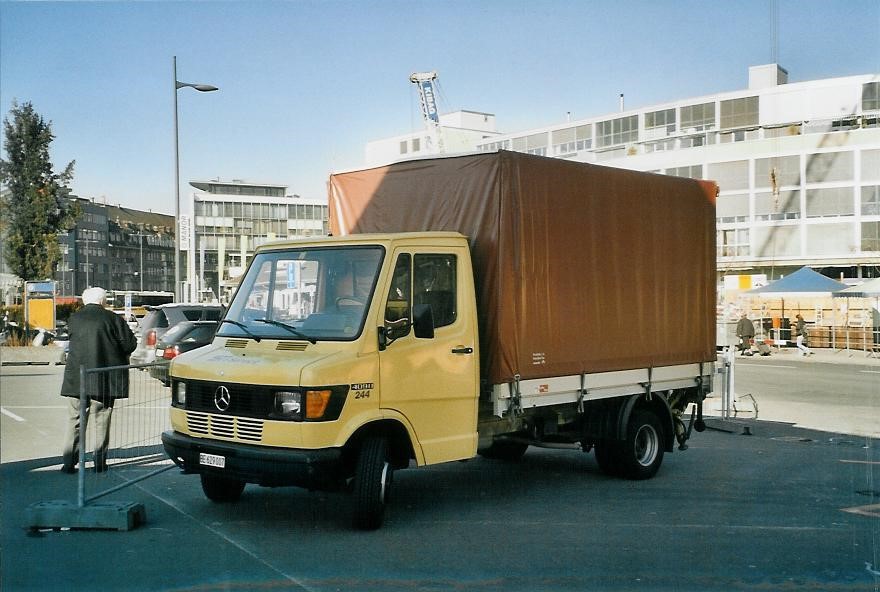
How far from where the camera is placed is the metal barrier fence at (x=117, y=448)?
24.3ft

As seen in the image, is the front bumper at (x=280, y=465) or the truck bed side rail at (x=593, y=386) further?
the truck bed side rail at (x=593, y=386)

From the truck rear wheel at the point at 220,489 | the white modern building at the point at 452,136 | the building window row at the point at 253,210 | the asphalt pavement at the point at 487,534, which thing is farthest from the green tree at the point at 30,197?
the building window row at the point at 253,210

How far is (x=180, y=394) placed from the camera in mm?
7781

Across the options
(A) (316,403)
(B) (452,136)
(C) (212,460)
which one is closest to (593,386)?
(A) (316,403)

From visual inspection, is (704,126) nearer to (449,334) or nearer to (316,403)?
(449,334)

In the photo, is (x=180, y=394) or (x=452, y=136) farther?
(x=452, y=136)

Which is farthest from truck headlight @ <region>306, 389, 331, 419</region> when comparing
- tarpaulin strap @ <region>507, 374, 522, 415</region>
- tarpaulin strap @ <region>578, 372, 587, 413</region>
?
tarpaulin strap @ <region>578, 372, 587, 413</region>

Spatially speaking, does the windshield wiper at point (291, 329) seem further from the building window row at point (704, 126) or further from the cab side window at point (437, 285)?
the building window row at point (704, 126)

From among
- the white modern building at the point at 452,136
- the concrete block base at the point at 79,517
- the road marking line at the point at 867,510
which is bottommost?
the road marking line at the point at 867,510

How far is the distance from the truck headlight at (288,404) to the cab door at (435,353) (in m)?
0.73

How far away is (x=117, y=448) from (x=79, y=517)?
1172 mm

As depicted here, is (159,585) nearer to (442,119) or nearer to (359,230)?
(359,230)

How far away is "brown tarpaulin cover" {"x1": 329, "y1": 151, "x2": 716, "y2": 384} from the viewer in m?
8.34

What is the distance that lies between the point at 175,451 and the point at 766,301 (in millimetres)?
40992
